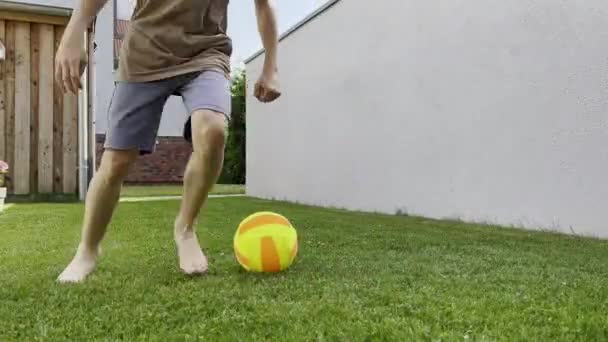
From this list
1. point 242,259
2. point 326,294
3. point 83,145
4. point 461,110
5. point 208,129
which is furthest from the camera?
point 83,145

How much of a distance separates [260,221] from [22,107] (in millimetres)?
6026

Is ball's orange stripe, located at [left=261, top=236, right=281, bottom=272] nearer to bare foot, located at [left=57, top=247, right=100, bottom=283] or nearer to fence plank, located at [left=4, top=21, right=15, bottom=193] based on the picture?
bare foot, located at [left=57, top=247, right=100, bottom=283]

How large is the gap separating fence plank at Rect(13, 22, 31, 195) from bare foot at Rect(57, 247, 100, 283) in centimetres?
581

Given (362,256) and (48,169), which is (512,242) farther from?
(48,169)

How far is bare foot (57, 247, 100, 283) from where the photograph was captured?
226 centimetres

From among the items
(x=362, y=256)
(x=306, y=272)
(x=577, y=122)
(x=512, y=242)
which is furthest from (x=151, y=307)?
(x=577, y=122)

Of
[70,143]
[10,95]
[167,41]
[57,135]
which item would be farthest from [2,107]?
[167,41]

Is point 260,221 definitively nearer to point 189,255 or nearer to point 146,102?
point 189,255

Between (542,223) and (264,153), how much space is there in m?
6.78

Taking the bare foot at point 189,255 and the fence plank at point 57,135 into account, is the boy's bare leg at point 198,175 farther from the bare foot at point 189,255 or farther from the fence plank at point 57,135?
the fence plank at point 57,135

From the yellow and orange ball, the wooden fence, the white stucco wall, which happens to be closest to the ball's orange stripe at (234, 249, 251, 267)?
the yellow and orange ball

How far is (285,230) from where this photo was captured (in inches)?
99.5

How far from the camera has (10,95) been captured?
7613 mm

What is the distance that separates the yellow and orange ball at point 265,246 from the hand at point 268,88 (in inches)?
18.7
